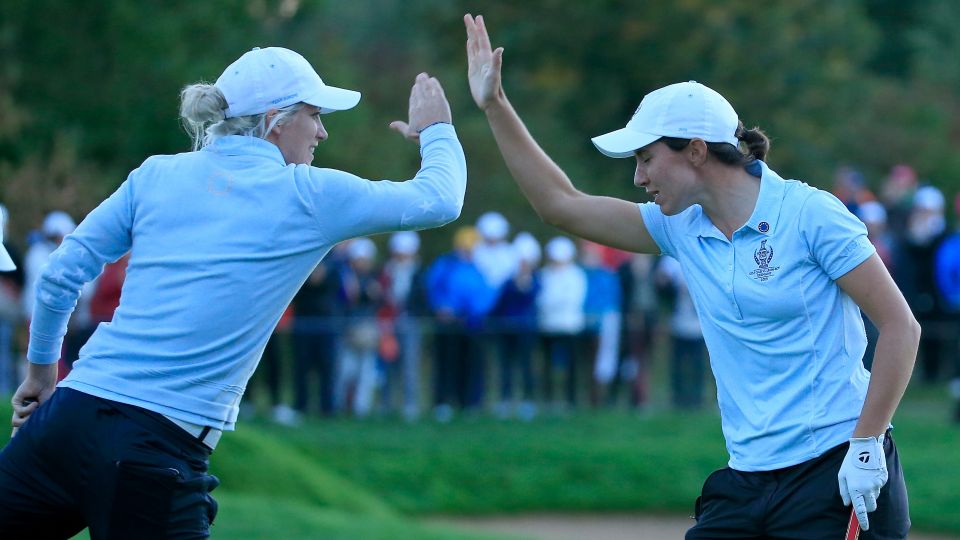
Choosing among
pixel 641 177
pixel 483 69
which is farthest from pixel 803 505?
pixel 483 69

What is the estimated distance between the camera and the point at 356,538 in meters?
9.41

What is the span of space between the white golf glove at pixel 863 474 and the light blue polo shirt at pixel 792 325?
5.6 inches

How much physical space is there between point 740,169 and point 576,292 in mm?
11609

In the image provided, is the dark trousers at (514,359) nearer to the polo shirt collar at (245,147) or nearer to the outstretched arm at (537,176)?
the outstretched arm at (537,176)

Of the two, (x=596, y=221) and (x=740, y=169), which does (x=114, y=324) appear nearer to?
(x=596, y=221)

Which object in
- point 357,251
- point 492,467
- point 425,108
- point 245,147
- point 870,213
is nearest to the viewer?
point 245,147

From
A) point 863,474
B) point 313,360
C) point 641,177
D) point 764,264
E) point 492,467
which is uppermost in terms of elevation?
point 641,177

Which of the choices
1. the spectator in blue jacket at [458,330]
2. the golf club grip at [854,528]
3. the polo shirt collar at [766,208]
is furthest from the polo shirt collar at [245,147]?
the spectator in blue jacket at [458,330]

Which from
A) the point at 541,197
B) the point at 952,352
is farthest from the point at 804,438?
the point at 952,352

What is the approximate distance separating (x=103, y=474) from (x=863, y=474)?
220 cm

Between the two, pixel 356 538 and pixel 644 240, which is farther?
pixel 356 538

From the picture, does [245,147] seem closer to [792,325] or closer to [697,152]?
[697,152]

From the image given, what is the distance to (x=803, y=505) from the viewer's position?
4.76 meters

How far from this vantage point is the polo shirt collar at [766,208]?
4.85 meters
